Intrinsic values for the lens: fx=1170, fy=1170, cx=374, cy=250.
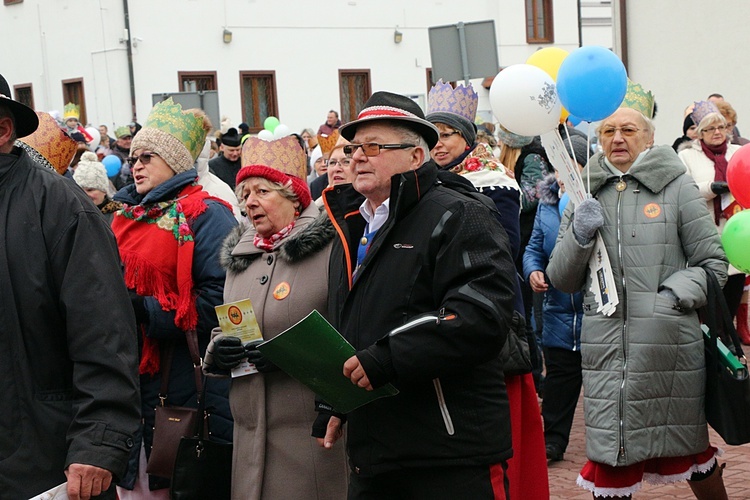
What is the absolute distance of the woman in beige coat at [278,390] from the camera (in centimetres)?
502

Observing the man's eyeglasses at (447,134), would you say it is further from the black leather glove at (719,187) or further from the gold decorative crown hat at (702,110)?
the gold decorative crown hat at (702,110)

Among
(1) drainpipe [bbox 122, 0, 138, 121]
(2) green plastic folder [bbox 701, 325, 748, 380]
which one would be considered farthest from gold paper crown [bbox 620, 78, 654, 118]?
(1) drainpipe [bbox 122, 0, 138, 121]

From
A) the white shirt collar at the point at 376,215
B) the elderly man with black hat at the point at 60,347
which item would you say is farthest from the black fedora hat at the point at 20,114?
the white shirt collar at the point at 376,215

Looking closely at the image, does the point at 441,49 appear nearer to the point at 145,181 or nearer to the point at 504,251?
the point at 145,181

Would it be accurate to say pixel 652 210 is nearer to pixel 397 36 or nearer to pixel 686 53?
pixel 686 53

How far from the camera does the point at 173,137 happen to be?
5973mm

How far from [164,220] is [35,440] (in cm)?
214

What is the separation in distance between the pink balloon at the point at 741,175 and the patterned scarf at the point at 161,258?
256 cm

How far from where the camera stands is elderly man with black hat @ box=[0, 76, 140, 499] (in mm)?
3678

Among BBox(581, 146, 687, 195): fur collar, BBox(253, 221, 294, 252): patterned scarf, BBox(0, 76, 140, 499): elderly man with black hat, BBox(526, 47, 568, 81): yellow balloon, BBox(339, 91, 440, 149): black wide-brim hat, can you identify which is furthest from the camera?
BBox(526, 47, 568, 81): yellow balloon

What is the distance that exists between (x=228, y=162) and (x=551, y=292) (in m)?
7.24

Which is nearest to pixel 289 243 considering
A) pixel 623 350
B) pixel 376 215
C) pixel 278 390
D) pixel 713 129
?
pixel 278 390

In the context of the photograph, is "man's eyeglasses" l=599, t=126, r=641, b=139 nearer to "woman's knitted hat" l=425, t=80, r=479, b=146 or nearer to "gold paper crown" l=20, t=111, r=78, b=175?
"woman's knitted hat" l=425, t=80, r=479, b=146

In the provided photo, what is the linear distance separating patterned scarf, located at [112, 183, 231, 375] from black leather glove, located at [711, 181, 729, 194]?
17.6 ft
